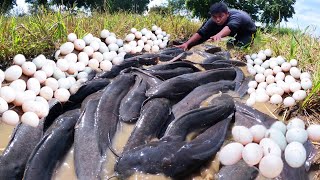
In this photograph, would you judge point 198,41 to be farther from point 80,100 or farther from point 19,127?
point 19,127

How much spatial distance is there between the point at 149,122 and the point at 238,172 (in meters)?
0.87

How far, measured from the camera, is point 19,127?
295 cm

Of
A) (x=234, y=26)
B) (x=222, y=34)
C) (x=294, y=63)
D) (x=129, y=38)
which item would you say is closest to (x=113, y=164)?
(x=294, y=63)

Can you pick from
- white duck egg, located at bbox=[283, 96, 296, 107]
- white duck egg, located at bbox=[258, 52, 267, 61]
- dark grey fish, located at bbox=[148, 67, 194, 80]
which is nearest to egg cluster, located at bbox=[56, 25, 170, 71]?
dark grey fish, located at bbox=[148, 67, 194, 80]

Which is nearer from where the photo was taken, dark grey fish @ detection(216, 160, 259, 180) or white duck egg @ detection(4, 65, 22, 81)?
dark grey fish @ detection(216, 160, 259, 180)

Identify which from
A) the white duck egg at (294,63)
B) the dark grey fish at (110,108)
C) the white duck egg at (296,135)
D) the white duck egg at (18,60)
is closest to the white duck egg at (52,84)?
the white duck egg at (18,60)

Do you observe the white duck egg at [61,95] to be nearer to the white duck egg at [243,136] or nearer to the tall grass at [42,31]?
the tall grass at [42,31]

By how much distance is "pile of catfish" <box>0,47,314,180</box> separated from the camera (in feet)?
8.37

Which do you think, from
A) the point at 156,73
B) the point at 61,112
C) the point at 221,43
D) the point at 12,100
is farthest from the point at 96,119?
the point at 221,43

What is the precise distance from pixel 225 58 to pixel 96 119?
3.22 m

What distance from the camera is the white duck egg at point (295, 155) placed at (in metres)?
2.61

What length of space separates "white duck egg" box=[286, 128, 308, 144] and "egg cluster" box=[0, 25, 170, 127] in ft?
6.89

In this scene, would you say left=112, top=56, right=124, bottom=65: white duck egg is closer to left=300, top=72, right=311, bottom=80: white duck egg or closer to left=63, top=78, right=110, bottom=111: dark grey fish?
left=63, top=78, right=110, bottom=111: dark grey fish

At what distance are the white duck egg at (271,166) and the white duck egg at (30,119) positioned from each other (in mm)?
1878
